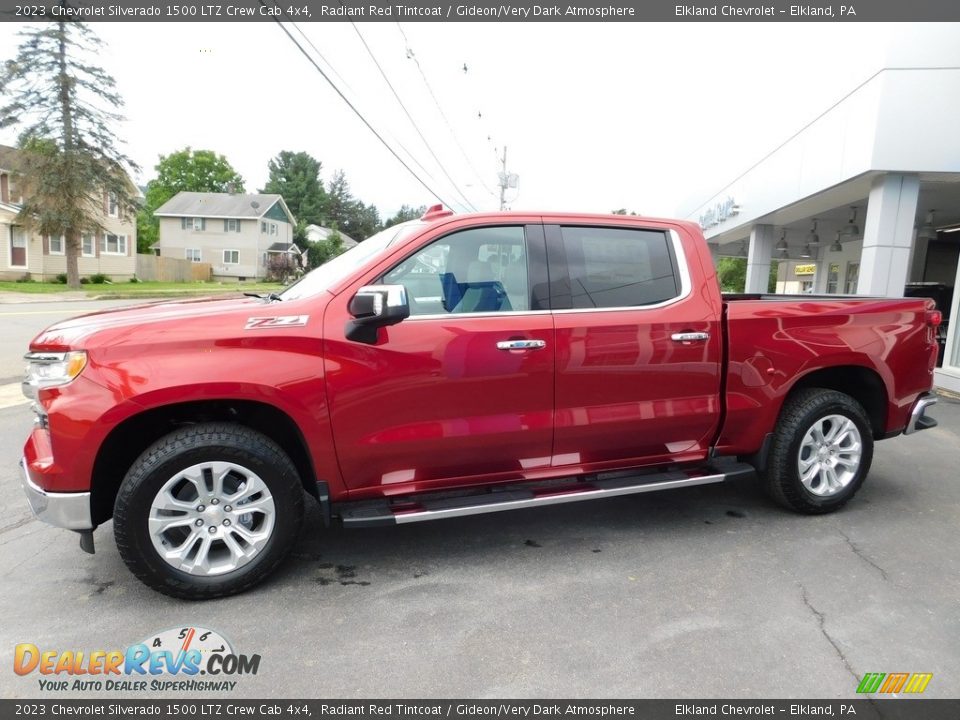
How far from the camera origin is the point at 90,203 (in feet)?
105

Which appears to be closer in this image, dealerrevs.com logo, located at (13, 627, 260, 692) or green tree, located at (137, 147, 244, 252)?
dealerrevs.com logo, located at (13, 627, 260, 692)

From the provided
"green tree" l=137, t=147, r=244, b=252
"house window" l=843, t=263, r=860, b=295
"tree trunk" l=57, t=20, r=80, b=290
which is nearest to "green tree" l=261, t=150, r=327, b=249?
"green tree" l=137, t=147, r=244, b=252

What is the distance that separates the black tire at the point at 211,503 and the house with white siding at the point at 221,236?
54302mm

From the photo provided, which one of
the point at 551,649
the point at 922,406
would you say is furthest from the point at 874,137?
the point at 551,649

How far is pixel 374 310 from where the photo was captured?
121 inches

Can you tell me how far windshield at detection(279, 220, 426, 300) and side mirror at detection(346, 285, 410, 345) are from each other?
0.34 meters

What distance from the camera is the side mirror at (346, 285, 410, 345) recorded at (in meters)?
3.07

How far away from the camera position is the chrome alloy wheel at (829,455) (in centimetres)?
420

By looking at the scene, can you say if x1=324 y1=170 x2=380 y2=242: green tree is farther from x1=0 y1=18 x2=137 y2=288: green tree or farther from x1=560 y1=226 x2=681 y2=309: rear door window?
x1=560 y1=226 x2=681 y2=309: rear door window

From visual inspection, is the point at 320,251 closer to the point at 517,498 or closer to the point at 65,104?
the point at 65,104

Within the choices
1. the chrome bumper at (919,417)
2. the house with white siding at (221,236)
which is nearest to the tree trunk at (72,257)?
the house with white siding at (221,236)
